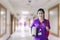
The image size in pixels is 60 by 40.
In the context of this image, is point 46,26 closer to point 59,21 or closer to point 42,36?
point 42,36

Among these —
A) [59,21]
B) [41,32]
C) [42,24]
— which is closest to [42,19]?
[42,24]

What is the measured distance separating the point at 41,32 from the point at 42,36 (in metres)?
0.08

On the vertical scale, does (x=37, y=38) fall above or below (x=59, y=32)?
above

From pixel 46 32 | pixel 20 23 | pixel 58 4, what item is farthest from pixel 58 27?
pixel 20 23

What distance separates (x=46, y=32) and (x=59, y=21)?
14.3 ft

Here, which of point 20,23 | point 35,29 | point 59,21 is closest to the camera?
point 35,29

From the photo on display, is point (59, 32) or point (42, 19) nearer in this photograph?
point (42, 19)

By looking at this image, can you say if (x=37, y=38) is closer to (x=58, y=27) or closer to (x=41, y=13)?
(x=41, y=13)

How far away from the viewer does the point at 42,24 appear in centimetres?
211

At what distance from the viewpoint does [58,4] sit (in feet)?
20.9

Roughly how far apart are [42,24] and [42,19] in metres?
0.09

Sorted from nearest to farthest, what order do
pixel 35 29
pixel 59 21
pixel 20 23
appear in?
pixel 35 29
pixel 59 21
pixel 20 23

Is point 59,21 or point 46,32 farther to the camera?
point 59,21

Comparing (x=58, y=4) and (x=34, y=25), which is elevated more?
(x=58, y=4)
